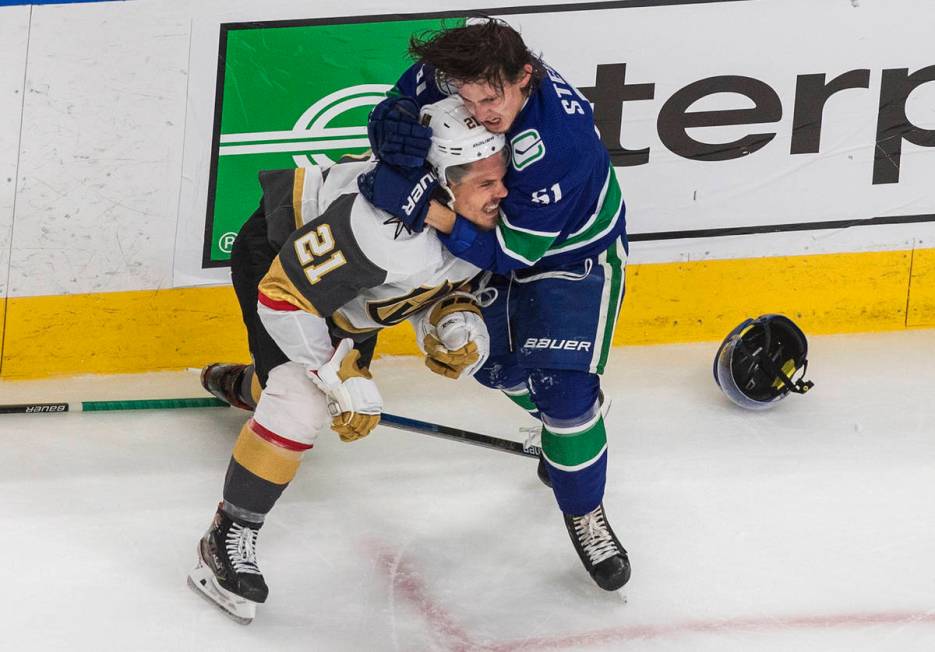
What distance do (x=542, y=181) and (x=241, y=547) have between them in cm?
99

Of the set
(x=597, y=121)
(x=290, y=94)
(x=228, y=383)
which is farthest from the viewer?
(x=597, y=121)

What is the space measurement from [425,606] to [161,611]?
556 mm

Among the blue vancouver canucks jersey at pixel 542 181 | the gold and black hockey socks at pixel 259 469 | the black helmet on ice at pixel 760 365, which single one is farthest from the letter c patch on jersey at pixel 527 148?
the black helmet on ice at pixel 760 365

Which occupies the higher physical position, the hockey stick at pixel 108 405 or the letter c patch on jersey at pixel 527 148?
the letter c patch on jersey at pixel 527 148

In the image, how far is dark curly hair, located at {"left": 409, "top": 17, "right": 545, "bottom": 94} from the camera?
253 centimetres

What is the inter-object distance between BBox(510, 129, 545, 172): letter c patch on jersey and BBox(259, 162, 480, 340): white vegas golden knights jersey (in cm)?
23

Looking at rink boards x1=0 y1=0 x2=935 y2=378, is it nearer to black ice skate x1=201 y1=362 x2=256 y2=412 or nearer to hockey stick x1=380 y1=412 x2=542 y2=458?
black ice skate x1=201 y1=362 x2=256 y2=412

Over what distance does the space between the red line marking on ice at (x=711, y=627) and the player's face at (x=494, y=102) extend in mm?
1053

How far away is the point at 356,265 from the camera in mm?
2525

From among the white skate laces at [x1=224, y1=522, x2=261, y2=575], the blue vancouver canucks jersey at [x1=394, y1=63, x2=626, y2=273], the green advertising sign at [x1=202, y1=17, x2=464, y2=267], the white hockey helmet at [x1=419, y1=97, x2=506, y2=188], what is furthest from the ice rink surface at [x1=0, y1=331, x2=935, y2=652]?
the white hockey helmet at [x1=419, y1=97, x2=506, y2=188]

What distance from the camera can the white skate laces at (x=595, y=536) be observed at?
2828 millimetres

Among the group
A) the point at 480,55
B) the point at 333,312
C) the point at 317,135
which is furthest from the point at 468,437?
the point at 480,55

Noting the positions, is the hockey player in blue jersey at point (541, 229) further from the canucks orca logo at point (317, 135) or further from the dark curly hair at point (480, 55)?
the canucks orca logo at point (317, 135)

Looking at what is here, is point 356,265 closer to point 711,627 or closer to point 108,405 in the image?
point 711,627
